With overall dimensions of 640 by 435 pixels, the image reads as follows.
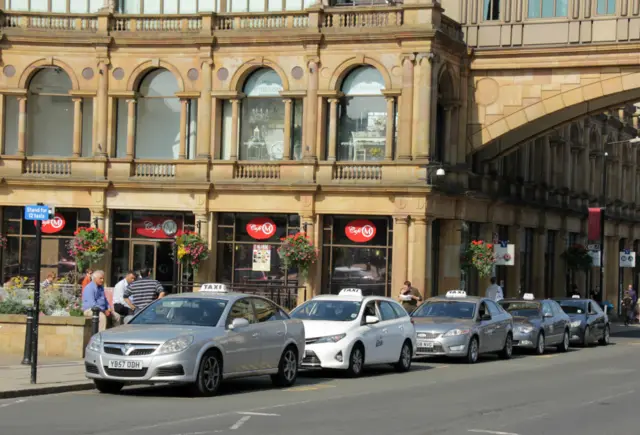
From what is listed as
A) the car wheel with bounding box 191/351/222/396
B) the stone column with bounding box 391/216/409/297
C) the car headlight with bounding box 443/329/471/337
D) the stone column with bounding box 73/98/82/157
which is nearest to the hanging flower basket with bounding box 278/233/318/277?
the stone column with bounding box 391/216/409/297

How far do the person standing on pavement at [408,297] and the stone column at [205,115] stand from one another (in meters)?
9.90

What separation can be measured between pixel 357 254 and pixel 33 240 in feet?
39.7

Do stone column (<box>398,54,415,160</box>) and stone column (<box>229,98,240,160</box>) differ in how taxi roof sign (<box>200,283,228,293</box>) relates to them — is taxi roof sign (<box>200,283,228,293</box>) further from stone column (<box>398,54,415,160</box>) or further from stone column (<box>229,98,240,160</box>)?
stone column (<box>229,98,240,160</box>)

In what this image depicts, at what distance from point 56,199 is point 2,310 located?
68.6 feet

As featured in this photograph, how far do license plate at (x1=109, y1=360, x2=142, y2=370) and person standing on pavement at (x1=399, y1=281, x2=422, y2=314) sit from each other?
70.6 feet

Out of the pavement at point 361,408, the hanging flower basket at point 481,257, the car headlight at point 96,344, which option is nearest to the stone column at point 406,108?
the hanging flower basket at point 481,257

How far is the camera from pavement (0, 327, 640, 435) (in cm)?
1518

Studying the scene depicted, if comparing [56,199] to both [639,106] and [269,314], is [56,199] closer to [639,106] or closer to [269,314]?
[269,314]

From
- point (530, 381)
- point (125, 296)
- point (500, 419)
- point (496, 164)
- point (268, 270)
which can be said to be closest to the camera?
point (500, 419)

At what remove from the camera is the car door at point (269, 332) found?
20312mm

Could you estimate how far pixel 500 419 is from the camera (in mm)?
16984

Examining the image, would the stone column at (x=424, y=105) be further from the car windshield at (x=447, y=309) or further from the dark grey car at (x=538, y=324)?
the car windshield at (x=447, y=309)

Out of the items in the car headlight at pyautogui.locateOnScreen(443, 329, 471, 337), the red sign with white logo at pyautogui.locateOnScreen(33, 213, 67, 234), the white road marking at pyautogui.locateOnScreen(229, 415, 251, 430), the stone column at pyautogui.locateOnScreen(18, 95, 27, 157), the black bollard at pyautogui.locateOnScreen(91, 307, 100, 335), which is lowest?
the white road marking at pyautogui.locateOnScreen(229, 415, 251, 430)

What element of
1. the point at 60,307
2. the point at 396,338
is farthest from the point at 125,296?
the point at 396,338
